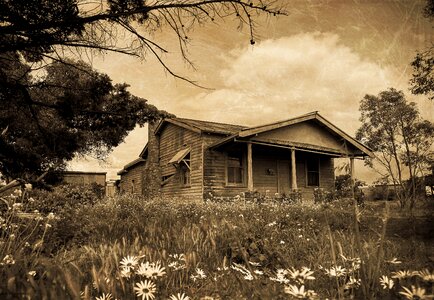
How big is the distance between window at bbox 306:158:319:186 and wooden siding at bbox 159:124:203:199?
7739mm

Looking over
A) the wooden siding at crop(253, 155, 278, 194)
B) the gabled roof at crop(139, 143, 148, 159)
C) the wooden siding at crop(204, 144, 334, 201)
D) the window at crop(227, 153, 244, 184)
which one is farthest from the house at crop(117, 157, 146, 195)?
the wooden siding at crop(253, 155, 278, 194)

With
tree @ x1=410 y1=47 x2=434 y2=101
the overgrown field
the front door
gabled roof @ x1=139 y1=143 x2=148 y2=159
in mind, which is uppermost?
tree @ x1=410 y1=47 x2=434 y2=101

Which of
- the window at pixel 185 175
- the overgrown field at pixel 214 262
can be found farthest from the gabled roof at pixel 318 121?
the overgrown field at pixel 214 262

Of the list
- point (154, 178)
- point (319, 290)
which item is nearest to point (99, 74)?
point (319, 290)

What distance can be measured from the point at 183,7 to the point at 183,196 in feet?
50.0

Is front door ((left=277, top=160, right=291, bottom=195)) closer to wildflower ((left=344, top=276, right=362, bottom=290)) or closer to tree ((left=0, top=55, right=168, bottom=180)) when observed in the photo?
tree ((left=0, top=55, right=168, bottom=180))

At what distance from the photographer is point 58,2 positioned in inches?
156

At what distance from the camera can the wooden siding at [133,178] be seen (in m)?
26.0

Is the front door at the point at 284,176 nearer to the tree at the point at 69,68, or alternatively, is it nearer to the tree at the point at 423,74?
the tree at the point at 423,74

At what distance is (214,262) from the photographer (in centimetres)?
334

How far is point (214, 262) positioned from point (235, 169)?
572 inches

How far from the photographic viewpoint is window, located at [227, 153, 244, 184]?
57.7 feet

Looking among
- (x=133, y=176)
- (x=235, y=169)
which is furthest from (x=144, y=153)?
(x=235, y=169)

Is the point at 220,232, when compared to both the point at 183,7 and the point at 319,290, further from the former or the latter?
the point at 183,7
